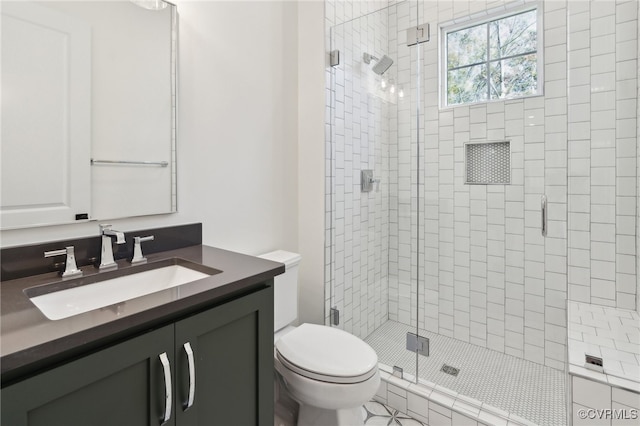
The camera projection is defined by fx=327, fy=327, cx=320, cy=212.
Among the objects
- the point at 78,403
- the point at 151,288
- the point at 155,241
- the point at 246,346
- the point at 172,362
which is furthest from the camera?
the point at 155,241

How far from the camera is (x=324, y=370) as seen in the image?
135 cm

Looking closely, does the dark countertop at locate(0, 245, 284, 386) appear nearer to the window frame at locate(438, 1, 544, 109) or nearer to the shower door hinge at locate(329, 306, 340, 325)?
the shower door hinge at locate(329, 306, 340, 325)

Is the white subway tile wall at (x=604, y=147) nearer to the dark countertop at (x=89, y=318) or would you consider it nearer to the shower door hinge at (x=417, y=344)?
the shower door hinge at (x=417, y=344)

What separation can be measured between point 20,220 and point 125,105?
21.4 inches

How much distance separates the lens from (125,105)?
1.28m

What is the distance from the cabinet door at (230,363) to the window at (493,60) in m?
2.13

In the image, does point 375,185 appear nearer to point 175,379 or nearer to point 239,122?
point 239,122

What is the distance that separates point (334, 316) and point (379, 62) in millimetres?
1763

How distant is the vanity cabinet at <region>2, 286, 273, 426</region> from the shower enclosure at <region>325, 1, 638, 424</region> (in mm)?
1116

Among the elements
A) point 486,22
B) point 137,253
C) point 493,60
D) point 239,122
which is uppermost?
point 486,22

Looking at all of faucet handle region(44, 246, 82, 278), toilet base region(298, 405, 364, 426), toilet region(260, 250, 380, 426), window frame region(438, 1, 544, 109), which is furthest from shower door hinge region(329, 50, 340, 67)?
toilet base region(298, 405, 364, 426)

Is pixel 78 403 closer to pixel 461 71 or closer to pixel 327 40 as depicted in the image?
pixel 327 40

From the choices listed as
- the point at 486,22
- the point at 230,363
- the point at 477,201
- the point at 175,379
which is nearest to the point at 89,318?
the point at 175,379

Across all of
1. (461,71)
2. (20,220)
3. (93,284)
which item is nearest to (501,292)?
(461,71)
